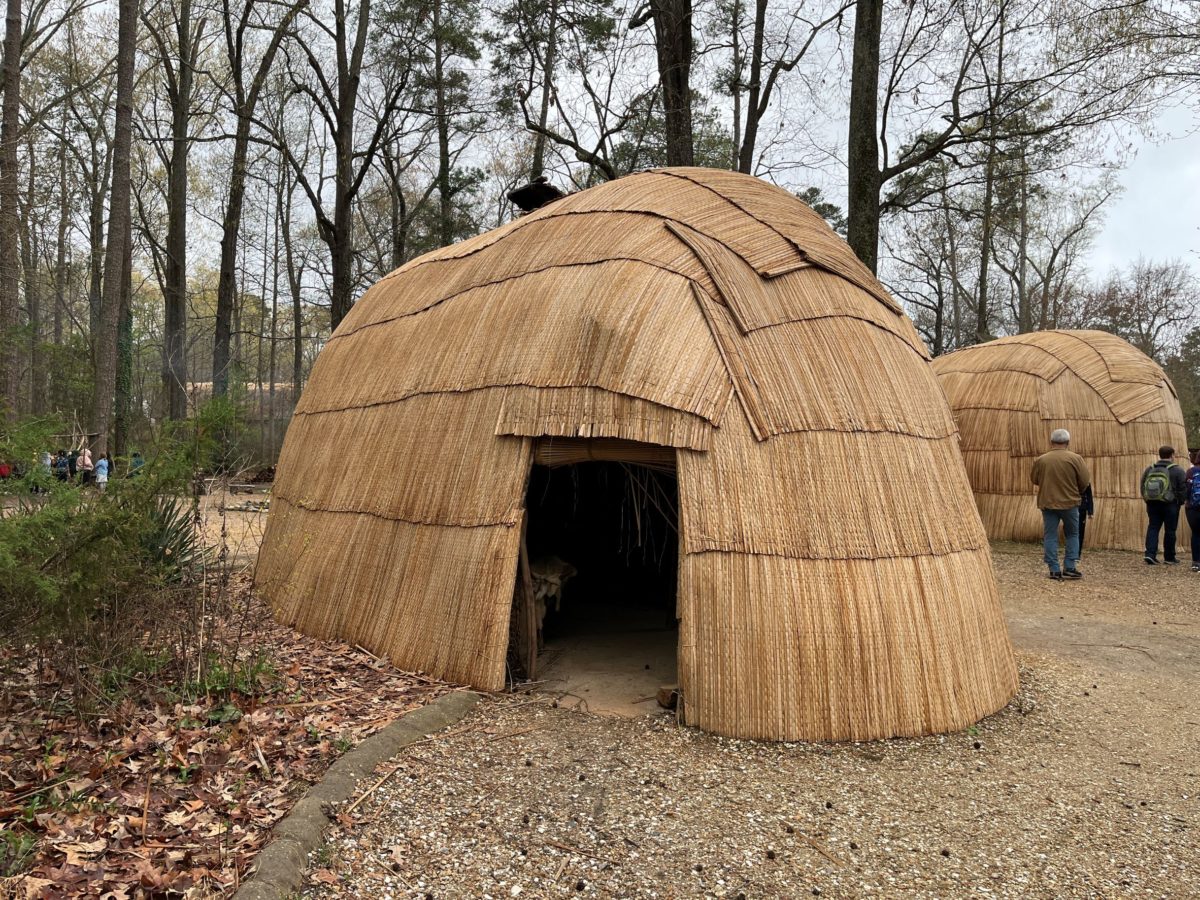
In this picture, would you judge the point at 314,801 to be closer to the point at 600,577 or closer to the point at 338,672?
the point at 338,672

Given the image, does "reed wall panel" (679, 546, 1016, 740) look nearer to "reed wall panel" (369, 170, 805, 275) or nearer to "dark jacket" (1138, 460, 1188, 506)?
"reed wall panel" (369, 170, 805, 275)

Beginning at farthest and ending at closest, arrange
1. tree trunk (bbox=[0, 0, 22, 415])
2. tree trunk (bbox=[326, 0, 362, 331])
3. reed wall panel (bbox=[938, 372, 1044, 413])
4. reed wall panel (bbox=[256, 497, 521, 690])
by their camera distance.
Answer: tree trunk (bbox=[326, 0, 362, 331]) < reed wall panel (bbox=[938, 372, 1044, 413]) < tree trunk (bbox=[0, 0, 22, 415]) < reed wall panel (bbox=[256, 497, 521, 690])

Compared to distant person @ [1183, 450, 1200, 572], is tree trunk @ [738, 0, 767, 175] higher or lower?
higher

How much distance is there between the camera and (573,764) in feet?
14.0

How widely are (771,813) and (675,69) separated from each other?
12.3 meters

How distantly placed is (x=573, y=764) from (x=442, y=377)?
3.31 metres

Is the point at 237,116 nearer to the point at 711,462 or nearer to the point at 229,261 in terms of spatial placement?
the point at 229,261

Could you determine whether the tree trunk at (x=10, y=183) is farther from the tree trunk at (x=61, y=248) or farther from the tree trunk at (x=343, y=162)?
the tree trunk at (x=61, y=248)

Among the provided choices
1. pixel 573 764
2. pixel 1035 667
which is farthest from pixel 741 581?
pixel 1035 667

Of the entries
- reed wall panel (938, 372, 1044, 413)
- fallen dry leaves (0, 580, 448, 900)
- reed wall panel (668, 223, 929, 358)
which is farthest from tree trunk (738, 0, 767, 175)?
fallen dry leaves (0, 580, 448, 900)

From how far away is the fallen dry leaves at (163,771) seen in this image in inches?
120

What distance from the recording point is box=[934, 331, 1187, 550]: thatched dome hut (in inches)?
484

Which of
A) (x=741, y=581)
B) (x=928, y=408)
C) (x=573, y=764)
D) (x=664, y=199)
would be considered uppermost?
(x=664, y=199)

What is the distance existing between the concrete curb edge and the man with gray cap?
857 centimetres
